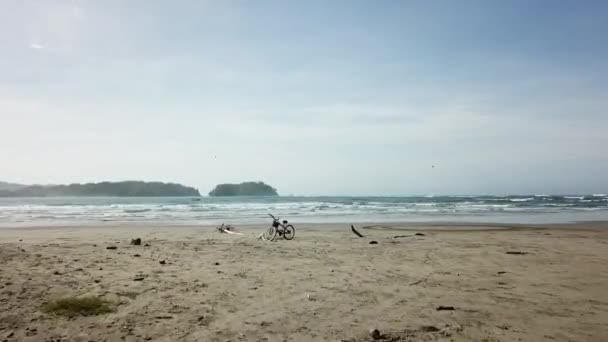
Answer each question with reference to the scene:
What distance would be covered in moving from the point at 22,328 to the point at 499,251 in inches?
536

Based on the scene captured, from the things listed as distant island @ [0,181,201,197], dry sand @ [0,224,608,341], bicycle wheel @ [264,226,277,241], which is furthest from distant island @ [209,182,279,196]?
dry sand @ [0,224,608,341]

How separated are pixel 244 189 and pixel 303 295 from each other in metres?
180

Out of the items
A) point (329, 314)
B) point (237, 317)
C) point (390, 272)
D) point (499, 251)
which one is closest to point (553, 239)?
point (499, 251)

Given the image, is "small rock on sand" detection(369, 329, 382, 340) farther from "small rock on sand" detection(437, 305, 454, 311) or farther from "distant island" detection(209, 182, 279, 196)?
"distant island" detection(209, 182, 279, 196)

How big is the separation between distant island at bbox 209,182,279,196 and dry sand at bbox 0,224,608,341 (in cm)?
16474

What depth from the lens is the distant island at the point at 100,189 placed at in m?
140

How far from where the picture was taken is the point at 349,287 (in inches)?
327

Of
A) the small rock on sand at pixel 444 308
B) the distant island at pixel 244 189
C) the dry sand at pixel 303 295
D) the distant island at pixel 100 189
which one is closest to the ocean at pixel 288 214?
the dry sand at pixel 303 295

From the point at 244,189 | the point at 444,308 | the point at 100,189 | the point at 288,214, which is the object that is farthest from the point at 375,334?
the point at 244,189

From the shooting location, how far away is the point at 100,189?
14800 cm

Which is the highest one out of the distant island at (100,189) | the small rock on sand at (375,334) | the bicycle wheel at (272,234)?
the distant island at (100,189)

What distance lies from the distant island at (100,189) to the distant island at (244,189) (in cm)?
1786

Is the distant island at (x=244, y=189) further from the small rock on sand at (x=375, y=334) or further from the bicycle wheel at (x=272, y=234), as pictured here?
the small rock on sand at (x=375, y=334)

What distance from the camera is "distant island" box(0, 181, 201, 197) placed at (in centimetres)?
14012
